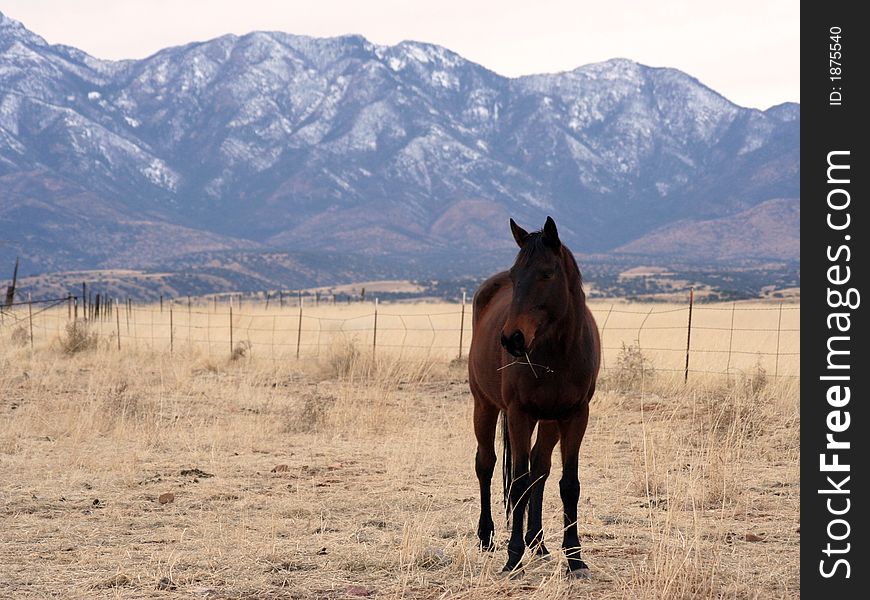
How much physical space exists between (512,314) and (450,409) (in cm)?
913

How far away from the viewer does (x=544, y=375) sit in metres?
7.02

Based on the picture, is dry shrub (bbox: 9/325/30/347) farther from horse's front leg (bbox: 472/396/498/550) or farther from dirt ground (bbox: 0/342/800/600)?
horse's front leg (bbox: 472/396/498/550)

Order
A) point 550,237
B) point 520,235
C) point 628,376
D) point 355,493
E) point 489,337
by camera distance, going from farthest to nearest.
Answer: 1. point 628,376
2. point 355,493
3. point 489,337
4. point 520,235
5. point 550,237

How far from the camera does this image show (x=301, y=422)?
Answer: 550 inches

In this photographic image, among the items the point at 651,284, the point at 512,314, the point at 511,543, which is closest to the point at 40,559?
the point at 511,543

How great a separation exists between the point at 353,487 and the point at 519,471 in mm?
3503

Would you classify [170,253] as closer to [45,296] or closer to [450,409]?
[45,296]

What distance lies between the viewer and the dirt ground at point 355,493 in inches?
273

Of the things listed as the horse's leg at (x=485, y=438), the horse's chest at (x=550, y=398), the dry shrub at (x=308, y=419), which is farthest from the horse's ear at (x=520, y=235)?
the dry shrub at (x=308, y=419)

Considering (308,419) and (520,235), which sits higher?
(520,235)

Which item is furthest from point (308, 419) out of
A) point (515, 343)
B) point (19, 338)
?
point (19, 338)

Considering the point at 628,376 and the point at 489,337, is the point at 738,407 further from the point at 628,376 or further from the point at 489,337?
the point at 489,337

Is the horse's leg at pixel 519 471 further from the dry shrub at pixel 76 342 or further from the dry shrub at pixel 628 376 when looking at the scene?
the dry shrub at pixel 76 342

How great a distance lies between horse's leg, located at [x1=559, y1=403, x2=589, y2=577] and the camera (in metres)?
7.14
